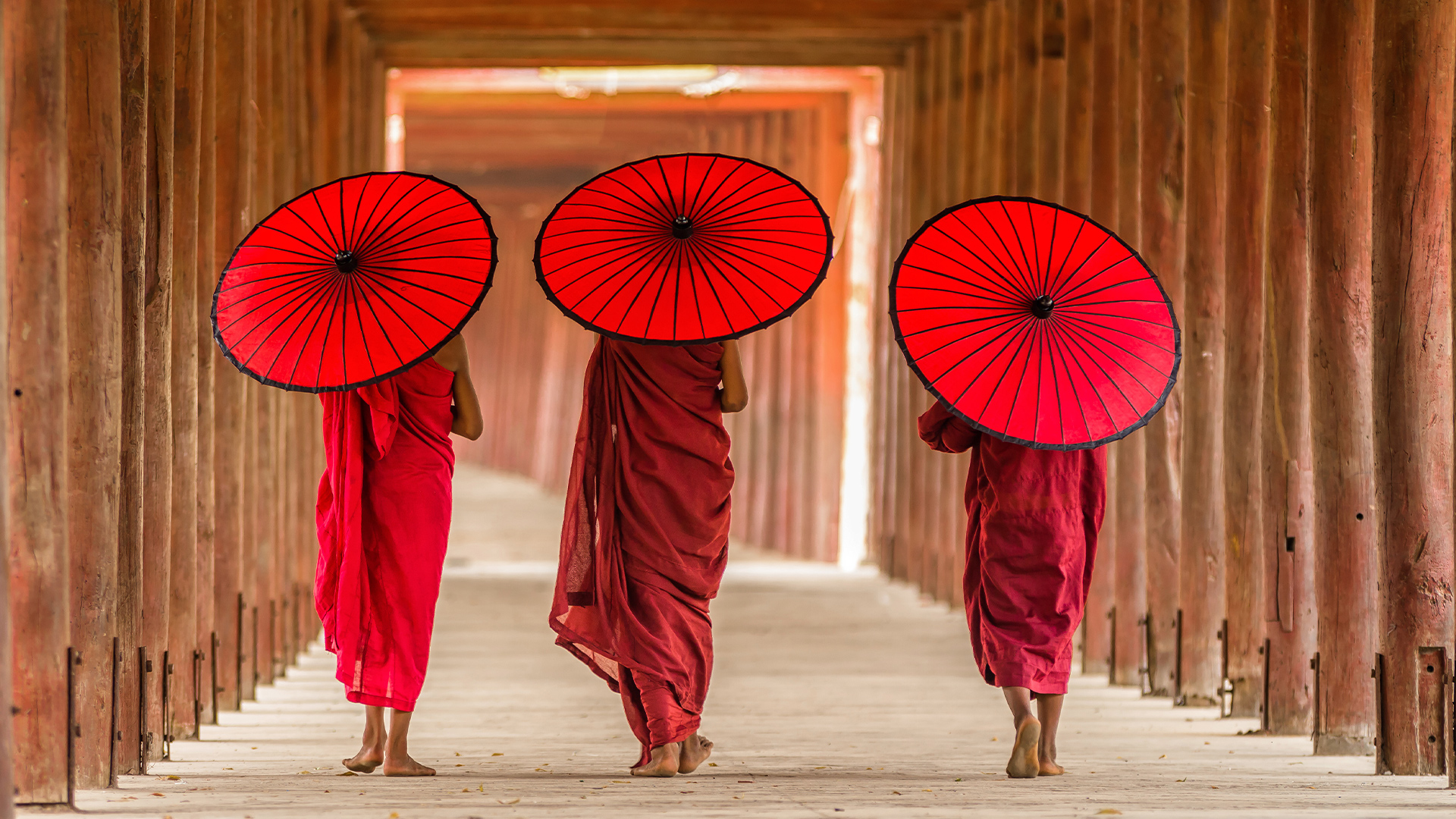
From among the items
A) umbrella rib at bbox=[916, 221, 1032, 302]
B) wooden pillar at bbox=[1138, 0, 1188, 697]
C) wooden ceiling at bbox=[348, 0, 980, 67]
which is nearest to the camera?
umbrella rib at bbox=[916, 221, 1032, 302]

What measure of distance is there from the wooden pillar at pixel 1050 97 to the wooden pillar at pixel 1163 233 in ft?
6.32

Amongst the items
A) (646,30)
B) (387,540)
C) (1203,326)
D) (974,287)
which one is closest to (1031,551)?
(974,287)

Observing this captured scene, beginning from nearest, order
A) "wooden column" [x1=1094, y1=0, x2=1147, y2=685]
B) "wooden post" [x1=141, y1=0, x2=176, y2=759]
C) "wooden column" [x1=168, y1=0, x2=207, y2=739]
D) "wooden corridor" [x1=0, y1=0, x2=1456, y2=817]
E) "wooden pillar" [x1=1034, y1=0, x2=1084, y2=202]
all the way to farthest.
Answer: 1. "wooden corridor" [x1=0, y1=0, x2=1456, y2=817]
2. "wooden post" [x1=141, y1=0, x2=176, y2=759]
3. "wooden column" [x1=168, y1=0, x2=207, y2=739]
4. "wooden column" [x1=1094, y1=0, x2=1147, y2=685]
5. "wooden pillar" [x1=1034, y1=0, x2=1084, y2=202]

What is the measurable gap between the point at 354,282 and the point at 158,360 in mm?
1018

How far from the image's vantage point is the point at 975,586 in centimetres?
523

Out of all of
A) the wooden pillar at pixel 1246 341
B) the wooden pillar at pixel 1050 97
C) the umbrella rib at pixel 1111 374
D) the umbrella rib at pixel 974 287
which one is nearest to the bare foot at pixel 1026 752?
the umbrella rib at pixel 1111 374

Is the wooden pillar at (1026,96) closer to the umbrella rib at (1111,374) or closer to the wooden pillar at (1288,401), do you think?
the wooden pillar at (1288,401)

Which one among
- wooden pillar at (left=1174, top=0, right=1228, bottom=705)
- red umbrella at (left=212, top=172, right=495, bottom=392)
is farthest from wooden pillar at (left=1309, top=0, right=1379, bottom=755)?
red umbrella at (left=212, top=172, right=495, bottom=392)

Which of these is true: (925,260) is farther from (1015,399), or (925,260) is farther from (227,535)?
(227,535)

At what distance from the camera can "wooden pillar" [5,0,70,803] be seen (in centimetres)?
432

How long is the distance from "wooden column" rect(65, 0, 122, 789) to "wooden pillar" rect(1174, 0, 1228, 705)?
4.36 metres

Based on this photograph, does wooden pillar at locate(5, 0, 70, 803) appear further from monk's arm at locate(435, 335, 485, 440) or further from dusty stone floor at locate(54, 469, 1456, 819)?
monk's arm at locate(435, 335, 485, 440)

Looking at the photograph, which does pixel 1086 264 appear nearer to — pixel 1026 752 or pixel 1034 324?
pixel 1034 324

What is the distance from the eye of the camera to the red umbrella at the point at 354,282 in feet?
15.9
